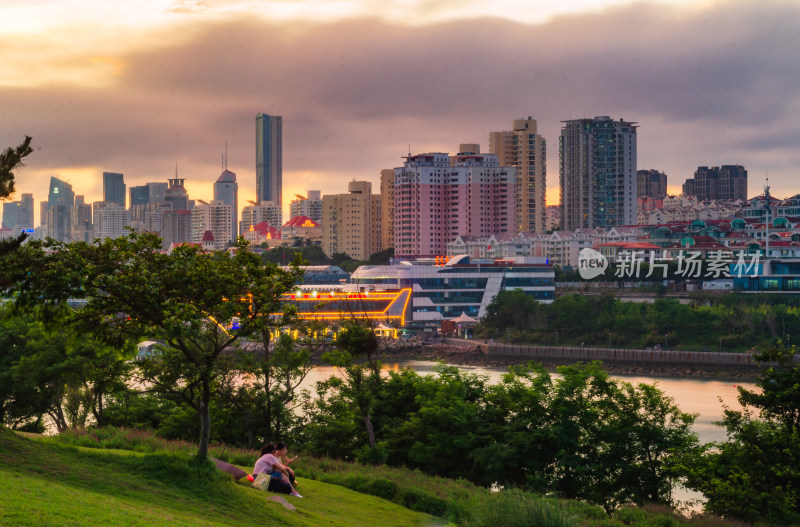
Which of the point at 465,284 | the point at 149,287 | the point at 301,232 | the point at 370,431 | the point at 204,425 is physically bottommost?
the point at 370,431

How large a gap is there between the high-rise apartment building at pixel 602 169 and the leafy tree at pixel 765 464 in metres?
74.5

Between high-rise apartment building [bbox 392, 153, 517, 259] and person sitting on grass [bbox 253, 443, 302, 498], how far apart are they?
60930 mm

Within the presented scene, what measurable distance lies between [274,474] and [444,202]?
63196 mm

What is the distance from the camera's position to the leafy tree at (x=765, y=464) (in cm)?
828

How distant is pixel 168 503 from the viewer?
248 inches

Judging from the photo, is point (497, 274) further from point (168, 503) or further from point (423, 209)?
point (168, 503)

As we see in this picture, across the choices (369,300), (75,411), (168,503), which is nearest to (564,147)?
(369,300)

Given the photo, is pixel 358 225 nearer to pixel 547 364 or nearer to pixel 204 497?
pixel 547 364

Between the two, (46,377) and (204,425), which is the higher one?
(204,425)

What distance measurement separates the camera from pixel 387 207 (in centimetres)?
7969

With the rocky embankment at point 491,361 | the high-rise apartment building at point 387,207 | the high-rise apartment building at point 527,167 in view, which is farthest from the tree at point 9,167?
the high-rise apartment building at point 527,167

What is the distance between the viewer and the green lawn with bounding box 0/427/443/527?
17.6ft

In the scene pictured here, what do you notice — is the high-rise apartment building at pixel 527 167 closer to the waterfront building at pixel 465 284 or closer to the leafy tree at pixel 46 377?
the waterfront building at pixel 465 284

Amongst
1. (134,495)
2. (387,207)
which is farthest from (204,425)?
(387,207)
